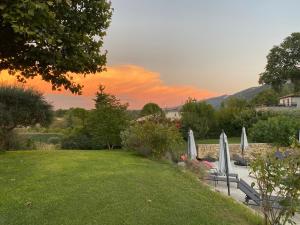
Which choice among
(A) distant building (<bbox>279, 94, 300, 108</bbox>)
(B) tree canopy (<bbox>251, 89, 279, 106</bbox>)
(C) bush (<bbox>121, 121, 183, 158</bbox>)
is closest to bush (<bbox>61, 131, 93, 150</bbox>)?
(C) bush (<bbox>121, 121, 183, 158</bbox>)

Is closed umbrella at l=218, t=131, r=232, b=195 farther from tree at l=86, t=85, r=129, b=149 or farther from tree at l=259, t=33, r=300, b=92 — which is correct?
tree at l=259, t=33, r=300, b=92

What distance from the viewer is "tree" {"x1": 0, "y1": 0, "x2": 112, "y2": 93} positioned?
9.77 m

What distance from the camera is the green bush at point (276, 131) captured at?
33062 mm

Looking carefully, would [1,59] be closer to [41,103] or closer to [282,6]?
[41,103]

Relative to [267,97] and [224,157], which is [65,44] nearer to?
[224,157]

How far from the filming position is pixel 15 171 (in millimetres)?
12602

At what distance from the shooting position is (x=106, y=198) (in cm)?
929

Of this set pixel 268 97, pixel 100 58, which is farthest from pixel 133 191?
pixel 268 97

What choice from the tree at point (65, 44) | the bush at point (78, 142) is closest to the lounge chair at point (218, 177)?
the tree at point (65, 44)

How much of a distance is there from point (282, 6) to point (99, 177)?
16342 millimetres

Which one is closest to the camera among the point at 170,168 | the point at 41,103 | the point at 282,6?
the point at 170,168

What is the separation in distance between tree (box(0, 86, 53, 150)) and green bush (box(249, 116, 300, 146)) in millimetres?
19453

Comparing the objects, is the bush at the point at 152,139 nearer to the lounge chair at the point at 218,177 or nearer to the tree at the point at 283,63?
the lounge chair at the point at 218,177

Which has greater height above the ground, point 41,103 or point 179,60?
point 179,60
